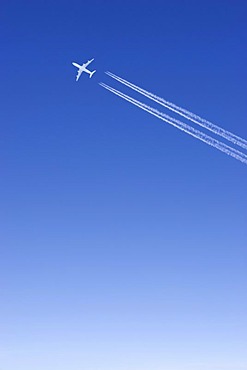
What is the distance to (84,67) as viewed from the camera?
89.2 m
